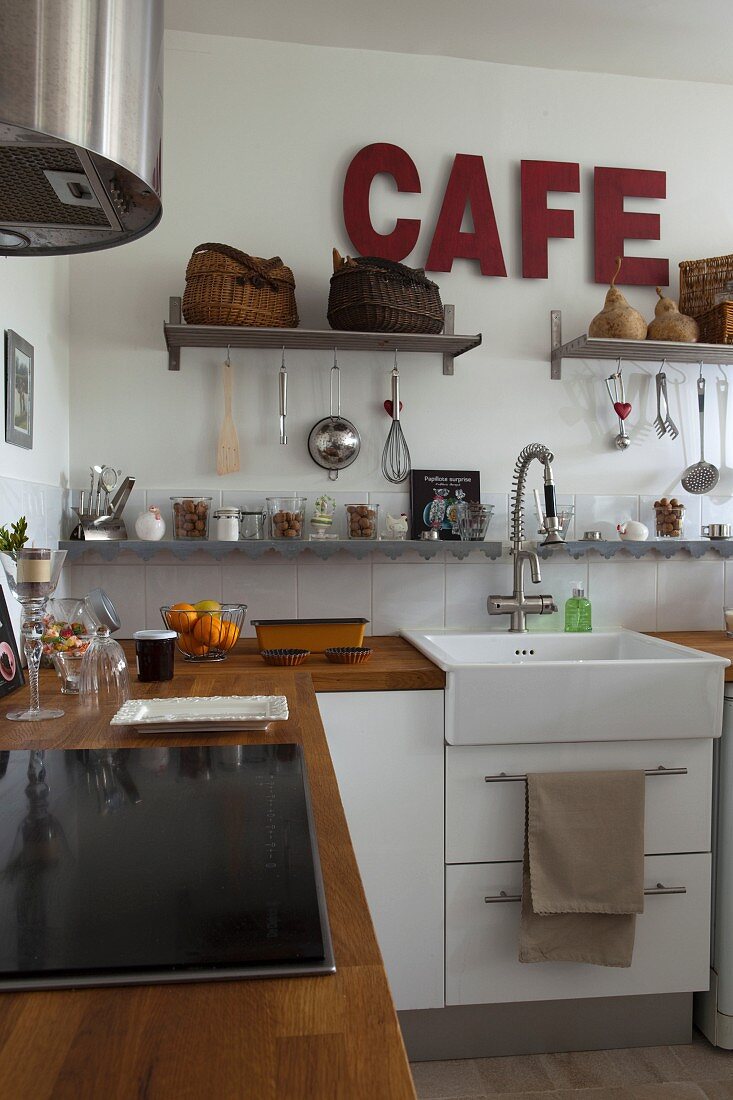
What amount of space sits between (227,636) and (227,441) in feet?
2.27

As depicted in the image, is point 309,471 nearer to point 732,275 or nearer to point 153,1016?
point 732,275

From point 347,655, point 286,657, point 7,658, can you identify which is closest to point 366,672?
point 347,655

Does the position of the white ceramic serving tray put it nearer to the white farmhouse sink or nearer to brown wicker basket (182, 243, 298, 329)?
the white farmhouse sink

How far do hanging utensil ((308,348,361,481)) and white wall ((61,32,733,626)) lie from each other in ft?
0.11

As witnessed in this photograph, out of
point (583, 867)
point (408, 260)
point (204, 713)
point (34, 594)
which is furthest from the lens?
point (408, 260)

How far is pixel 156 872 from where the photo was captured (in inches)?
30.7

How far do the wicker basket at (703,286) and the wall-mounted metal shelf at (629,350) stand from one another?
0.06 meters

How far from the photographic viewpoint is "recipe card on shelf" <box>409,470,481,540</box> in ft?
8.84

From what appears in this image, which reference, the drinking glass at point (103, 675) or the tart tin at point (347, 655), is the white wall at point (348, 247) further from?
the drinking glass at point (103, 675)

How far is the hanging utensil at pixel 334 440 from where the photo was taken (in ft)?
8.73

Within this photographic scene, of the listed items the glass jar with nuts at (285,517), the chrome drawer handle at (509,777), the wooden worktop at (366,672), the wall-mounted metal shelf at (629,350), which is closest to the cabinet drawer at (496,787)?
the chrome drawer handle at (509,777)

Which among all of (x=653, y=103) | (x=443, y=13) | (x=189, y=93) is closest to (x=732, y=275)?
(x=653, y=103)

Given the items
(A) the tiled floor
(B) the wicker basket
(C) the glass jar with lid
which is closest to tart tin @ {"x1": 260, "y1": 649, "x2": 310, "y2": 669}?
(C) the glass jar with lid

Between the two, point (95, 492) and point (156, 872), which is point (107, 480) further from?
point (156, 872)
